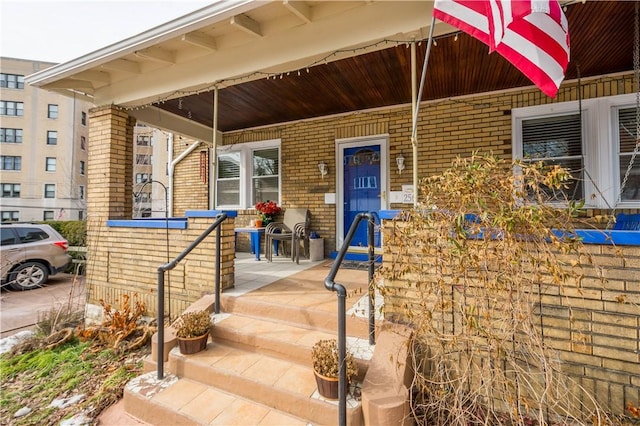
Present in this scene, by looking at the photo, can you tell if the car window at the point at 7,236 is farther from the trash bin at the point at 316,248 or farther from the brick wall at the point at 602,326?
the brick wall at the point at 602,326

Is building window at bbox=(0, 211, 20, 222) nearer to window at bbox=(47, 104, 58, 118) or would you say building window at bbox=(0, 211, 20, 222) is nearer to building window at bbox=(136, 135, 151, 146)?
window at bbox=(47, 104, 58, 118)

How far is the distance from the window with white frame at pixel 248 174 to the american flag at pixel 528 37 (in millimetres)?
4687

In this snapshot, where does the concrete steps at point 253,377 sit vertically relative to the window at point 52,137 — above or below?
below

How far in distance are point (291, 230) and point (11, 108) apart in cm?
3123

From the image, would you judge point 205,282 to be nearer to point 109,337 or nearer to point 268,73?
point 109,337

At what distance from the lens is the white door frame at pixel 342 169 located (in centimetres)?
529

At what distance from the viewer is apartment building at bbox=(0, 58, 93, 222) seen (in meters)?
23.2

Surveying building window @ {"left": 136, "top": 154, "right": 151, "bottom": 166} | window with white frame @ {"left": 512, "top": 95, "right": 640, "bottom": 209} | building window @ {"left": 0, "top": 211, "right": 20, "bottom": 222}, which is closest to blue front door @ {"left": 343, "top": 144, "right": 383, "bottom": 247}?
window with white frame @ {"left": 512, "top": 95, "right": 640, "bottom": 209}

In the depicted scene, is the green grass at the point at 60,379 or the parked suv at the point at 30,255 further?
the parked suv at the point at 30,255

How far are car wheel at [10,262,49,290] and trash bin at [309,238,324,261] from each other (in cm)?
711

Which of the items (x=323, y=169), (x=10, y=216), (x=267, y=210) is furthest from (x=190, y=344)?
(x=10, y=216)

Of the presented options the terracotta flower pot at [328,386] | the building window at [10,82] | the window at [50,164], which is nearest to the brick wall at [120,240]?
the terracotta flower pot at [328,386]

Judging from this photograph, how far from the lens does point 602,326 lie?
1.96 metres

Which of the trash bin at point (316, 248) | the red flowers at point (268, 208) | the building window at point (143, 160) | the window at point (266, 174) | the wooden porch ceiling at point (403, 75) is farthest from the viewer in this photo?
the building window at point (143, 160)
